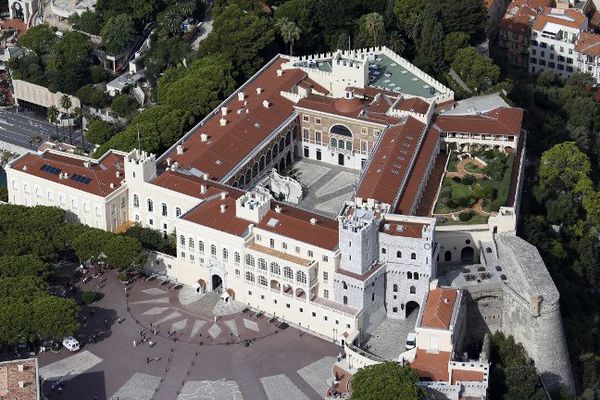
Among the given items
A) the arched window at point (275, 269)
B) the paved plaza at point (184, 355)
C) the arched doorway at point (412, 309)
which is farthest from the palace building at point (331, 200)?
the paved plaza at point (184, 355)

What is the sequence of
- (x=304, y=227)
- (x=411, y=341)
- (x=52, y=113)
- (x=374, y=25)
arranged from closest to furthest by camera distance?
(x=411, y=341)
(x=304, y=227)
(x=52, y=113)
(x=374, y=25)

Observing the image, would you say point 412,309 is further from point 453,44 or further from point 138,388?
point 453,44

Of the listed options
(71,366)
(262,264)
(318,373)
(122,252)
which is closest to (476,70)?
(262,264)

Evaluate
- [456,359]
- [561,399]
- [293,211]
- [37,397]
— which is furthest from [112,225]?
[561,399]

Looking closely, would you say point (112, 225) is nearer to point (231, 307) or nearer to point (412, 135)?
point (231, 307)

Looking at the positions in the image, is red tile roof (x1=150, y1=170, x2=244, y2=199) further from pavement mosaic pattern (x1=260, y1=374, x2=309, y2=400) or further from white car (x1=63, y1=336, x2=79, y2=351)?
pavement mosaic pattern (x1=260, y1=374, x2=309, y2=400)

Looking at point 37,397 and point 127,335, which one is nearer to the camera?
point 37,397
